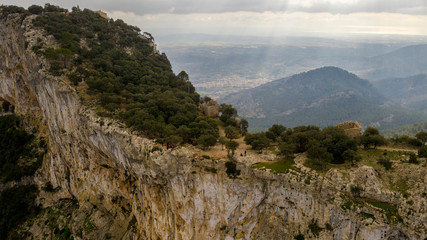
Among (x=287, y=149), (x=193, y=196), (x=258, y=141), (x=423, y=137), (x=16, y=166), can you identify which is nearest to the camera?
(x=193, y=196)

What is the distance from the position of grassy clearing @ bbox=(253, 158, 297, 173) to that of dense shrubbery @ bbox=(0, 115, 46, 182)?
50384mm

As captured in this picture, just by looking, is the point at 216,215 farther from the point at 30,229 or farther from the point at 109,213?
the point at 30,229

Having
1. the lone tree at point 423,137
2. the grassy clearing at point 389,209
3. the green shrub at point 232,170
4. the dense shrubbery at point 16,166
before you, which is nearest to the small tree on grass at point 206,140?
the green shrub at point 232,170

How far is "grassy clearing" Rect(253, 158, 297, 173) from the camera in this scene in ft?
98.2

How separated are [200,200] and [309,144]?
57.4ft

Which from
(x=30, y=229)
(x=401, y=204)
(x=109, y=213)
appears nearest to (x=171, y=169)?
(x=109, y=213)

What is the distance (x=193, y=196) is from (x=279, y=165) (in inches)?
475

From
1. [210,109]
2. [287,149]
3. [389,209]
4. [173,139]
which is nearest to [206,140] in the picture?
[173,139]

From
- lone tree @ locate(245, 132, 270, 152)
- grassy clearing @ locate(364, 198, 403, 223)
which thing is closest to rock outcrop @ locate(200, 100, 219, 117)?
lone tree @ locate(245, 132, 270, 152)

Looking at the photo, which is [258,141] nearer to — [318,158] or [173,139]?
[318,158]

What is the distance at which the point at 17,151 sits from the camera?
53.6m

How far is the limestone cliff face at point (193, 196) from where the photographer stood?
88.7 feet

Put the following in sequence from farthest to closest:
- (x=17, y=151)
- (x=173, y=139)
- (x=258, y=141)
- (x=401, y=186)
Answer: (x=17, y=151), (x=258, y=141), (x=173, y=139), (x=401, y=186)

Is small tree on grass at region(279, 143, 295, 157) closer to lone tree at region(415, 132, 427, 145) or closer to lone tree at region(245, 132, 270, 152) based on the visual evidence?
lone tree at region(245, 132, 270, 152)
